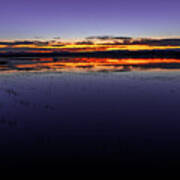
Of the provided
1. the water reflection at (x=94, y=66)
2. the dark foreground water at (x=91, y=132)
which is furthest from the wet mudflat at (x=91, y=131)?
the water reflection at (x=94, y=66)

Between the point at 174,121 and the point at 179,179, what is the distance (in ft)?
15.1

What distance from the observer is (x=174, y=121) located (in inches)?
382

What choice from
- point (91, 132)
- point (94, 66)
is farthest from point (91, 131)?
point (94, 66)

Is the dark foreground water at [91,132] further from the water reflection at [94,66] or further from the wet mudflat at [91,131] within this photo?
the water reflection at [94,66]

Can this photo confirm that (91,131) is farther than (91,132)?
Yes

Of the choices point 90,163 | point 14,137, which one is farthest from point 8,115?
point 90,163

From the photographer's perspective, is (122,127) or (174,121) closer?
(122,127)

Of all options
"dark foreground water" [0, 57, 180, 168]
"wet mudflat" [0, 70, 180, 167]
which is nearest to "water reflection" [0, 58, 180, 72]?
"wet mudflat" [0, 70, 180, 167]

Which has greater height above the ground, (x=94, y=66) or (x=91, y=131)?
(x=94, y=66)

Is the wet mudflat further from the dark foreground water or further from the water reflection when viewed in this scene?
the water reflection

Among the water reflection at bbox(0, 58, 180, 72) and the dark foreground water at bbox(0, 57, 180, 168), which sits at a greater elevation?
the water reflection at bbox(0, 58, 180, 72)

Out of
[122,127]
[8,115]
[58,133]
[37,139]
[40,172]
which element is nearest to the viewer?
[40,172]

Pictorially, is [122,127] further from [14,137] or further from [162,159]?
[14,137]

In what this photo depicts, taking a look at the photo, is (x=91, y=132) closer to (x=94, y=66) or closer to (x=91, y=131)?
(x=91, y=131)
